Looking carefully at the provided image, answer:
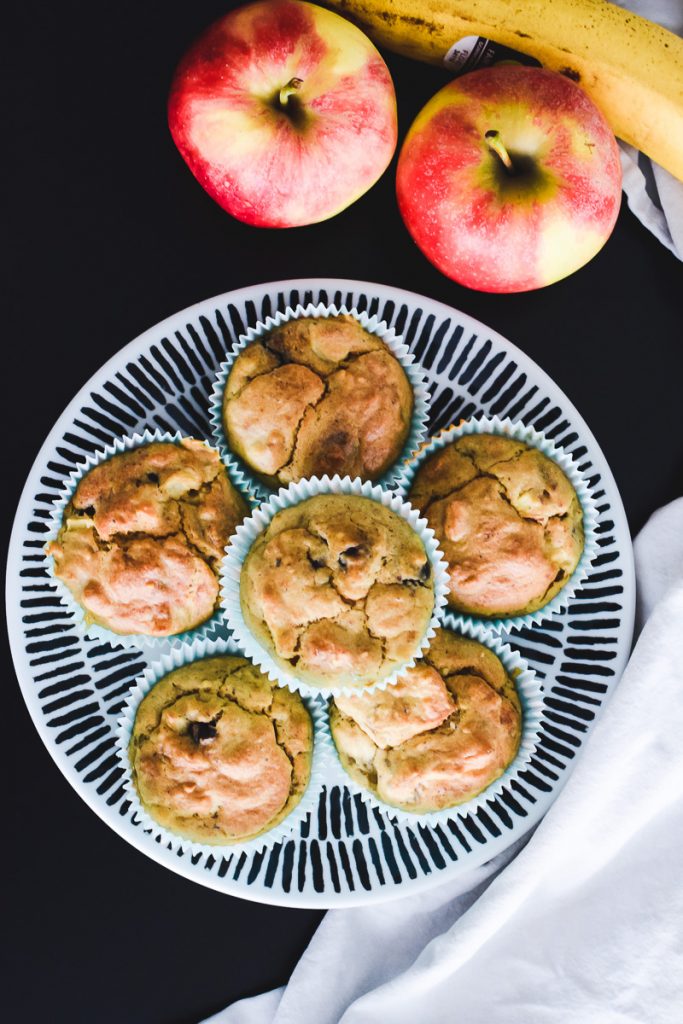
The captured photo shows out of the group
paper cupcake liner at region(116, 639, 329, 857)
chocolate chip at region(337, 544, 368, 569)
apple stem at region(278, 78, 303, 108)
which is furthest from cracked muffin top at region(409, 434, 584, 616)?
apple stem at region(278, 78, 303, 108)

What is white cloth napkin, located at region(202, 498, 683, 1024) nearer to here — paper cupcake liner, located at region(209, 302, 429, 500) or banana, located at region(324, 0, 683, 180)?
paper cupcake liner, located at region(209, 302, 429, 500)

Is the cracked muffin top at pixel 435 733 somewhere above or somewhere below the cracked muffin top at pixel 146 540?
below

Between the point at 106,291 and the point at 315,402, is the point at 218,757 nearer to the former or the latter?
the point at 315,402

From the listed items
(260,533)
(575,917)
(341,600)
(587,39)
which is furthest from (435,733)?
(587,39)

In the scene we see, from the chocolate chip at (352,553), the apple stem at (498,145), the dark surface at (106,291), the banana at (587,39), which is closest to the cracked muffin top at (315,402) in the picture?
the chocolate chip at (352,553)

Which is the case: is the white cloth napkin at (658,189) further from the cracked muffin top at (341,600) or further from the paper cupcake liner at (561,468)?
the cracked muffin top at (341,600)

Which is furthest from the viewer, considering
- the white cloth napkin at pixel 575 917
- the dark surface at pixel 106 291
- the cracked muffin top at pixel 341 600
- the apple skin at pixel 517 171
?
the dark surface at pixel 106 291
